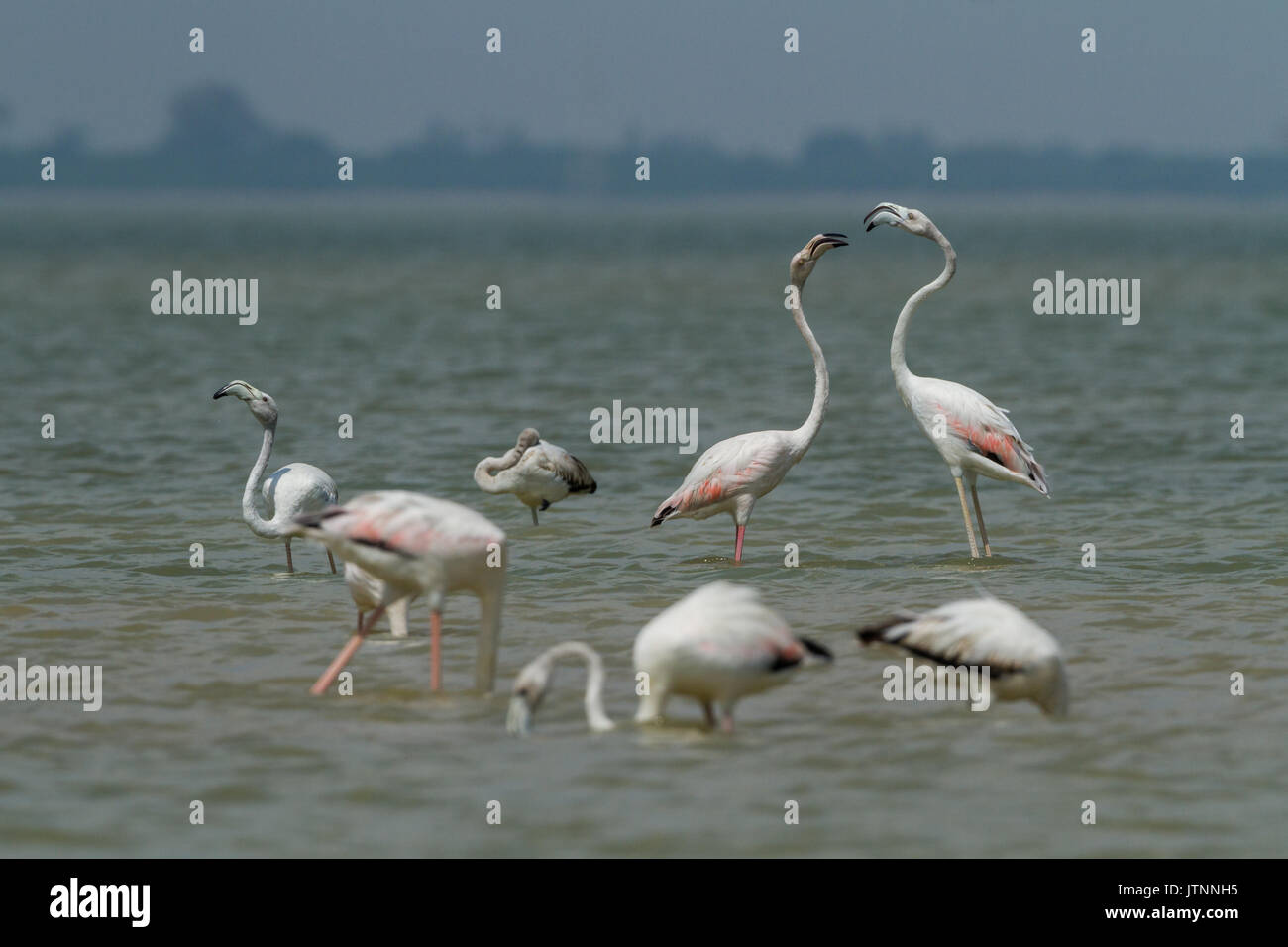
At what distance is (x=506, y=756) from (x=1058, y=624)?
3.84 m

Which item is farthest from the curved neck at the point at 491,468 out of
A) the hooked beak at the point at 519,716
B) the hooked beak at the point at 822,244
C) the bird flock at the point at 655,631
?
Result: the hooked beak at the point at 519,716

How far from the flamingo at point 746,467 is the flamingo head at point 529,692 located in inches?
182

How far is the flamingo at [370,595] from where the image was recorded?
9.45 metres

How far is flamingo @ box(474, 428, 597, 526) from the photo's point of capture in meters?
12.6

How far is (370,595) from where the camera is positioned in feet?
31.4

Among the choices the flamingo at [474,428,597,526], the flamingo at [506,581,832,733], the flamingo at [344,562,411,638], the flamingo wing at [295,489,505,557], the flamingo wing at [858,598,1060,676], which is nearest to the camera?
the flamingo at [506,581,832,733]

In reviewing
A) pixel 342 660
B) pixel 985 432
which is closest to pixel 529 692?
pixel 342 660

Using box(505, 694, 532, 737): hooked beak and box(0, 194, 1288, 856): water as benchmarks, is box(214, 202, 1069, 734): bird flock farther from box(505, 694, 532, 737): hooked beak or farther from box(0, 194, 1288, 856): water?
box(0, 194, 1288, 856): water

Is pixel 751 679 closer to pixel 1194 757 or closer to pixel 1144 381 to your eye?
pixel 1194 757

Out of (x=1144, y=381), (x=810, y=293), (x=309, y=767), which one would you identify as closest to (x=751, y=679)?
(x=309, y=767)

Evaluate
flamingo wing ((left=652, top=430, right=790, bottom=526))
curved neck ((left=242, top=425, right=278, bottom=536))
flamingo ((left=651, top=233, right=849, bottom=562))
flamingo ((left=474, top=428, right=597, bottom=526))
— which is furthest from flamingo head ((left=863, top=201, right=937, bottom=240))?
curved neck ((left=242, top=425, right=278, bottom=536))

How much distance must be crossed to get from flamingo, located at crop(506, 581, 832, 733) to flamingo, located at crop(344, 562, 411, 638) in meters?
1.68

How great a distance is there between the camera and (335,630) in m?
10.3

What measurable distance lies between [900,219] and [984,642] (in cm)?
475
